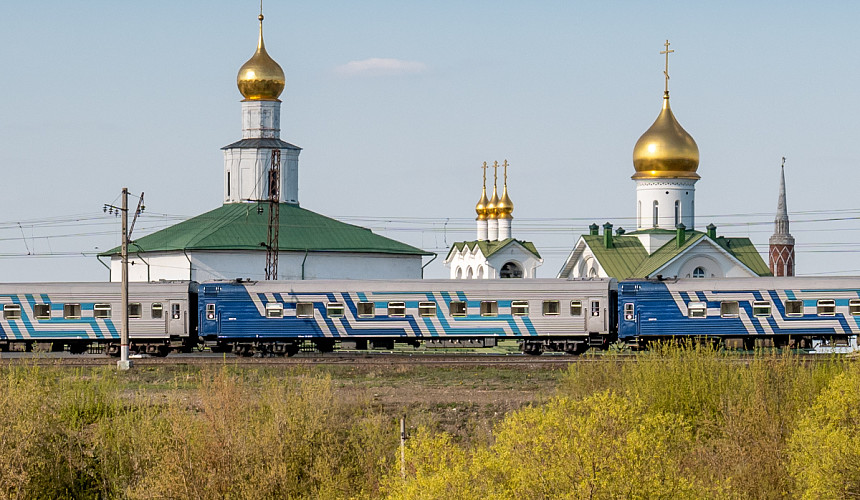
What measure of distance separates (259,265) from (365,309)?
23058mm

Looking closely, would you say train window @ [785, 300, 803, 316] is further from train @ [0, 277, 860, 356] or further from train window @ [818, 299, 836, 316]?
train window @ [818, 299, 836, 316]

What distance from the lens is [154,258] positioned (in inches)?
2559

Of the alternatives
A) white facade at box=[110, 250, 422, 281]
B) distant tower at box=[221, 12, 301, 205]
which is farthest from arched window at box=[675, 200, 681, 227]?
distant tower at box=[221, 12, 301, 205]

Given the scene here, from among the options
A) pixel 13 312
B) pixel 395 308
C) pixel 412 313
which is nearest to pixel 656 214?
pixel 412 313

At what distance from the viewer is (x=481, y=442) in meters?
22.5

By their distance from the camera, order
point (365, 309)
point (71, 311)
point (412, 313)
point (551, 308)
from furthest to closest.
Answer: point (71, 311) < point (365, 309) < point (412, 313) < point (551, 308)

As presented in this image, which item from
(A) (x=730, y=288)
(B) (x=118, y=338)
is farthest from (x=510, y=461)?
(B) (x=118, y=338)

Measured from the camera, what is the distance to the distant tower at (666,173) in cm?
7075

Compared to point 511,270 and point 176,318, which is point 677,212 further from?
point 176,318

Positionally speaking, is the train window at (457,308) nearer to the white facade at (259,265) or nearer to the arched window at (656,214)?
the white facade at (259,265)

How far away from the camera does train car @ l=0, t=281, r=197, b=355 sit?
4231 centimetres

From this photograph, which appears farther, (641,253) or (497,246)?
(497,246)

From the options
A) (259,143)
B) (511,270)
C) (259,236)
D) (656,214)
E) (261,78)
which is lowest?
(511,270)

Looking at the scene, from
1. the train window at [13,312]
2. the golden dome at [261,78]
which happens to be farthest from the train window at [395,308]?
the golden dome at [261,78]
